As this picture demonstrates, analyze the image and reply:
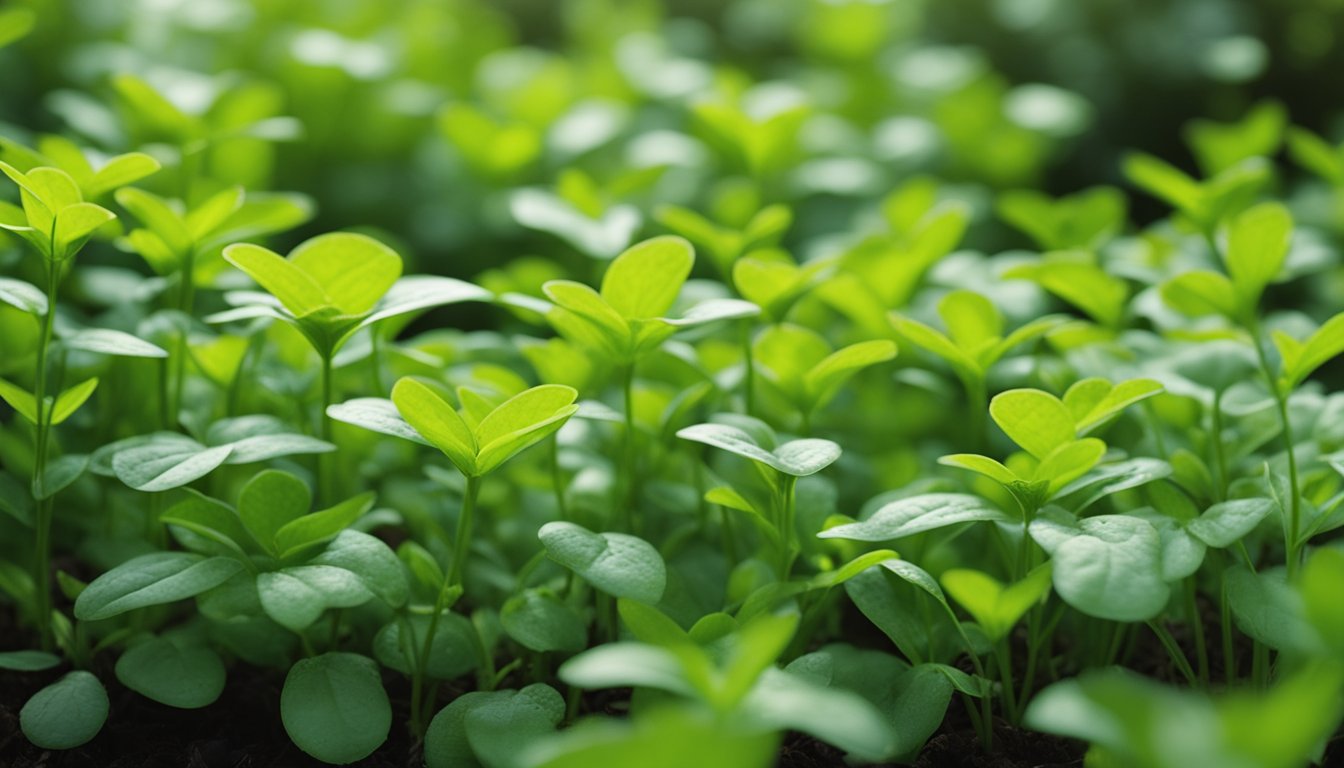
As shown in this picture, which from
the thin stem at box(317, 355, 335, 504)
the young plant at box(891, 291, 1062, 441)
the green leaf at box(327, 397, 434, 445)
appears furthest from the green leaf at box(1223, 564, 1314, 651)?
the thin stem at box(317, 355, 335, 504)

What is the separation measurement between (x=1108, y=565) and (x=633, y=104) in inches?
53.1

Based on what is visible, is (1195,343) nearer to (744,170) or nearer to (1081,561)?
(1081,561)

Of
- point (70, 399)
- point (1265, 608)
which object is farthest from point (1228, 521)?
point (70, 399)

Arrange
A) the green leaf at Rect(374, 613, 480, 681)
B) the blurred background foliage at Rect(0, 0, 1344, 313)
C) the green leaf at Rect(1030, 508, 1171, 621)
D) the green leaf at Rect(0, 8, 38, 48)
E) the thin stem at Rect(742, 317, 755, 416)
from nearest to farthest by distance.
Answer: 1. the green leaf at Rect(1030, 508, 1171, 621)
2. the green leaf at Rect(374, 613, 480, 681)
3. the thin stem at Rect(742, 317, 755, 416)
4. the green leaf at Rect(0, 8, 38, 48)
5. the blurred background foliage at Rect(0, 0, 1344, 313)

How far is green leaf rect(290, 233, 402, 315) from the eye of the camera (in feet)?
2.70

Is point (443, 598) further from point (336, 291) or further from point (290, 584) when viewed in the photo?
point (336, 291)

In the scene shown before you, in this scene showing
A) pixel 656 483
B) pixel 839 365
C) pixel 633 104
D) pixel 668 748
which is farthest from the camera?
pixel 633 104

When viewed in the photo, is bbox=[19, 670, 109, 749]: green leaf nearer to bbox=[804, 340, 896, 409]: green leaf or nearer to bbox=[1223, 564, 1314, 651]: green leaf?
bbox=[804, 340, 896, 409]: green leaf

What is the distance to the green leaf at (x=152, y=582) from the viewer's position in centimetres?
73

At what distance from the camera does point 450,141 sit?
1.68 metres

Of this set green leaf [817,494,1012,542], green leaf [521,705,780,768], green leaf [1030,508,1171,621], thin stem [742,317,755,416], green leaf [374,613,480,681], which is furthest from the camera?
thin stem [742,317,755,416]

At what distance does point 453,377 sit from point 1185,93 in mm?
1639

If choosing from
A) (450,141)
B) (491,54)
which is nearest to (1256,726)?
(450,141)

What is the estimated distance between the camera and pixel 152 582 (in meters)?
0.75
